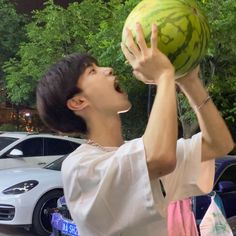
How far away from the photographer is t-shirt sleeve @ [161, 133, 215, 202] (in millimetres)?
1887

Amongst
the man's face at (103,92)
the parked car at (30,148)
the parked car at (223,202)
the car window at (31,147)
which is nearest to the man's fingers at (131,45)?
the man's face at (103,92)

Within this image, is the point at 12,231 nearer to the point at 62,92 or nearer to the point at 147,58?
the point at 62,92

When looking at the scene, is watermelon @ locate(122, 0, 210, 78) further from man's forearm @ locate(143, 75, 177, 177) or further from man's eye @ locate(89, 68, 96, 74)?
man's eye @ locate(89, 68, 96, 74)

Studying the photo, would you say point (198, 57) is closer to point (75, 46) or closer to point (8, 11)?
point (75, 46)

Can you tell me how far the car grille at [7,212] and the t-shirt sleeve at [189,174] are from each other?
611 cm

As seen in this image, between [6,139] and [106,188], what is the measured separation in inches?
375

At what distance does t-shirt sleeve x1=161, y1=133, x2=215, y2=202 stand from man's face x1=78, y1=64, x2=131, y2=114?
308mm

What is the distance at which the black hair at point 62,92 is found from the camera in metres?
1.81

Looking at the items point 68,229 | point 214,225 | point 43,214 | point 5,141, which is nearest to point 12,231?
point 43,214

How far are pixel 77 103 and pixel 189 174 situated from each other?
19.0 inches

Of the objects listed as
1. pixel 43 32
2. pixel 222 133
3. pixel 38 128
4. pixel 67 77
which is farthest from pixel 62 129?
pixel 38 128

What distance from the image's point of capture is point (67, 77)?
1.81m

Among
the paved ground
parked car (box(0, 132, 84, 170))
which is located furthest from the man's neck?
parked car (box(0, 132, 84, 170))

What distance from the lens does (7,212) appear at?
25.5ft
